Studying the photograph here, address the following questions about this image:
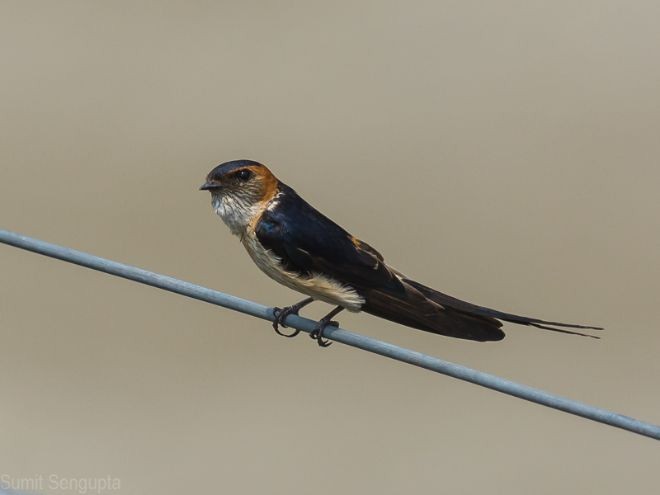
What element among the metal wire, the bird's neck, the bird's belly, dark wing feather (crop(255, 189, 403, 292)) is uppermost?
the bird's neck

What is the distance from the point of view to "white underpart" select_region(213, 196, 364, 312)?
11.7ft

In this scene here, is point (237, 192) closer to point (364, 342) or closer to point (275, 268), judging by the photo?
point (275, 268)

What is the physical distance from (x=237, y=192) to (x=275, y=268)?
11.4 inches

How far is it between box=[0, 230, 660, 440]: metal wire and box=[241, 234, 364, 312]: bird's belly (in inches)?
26.2

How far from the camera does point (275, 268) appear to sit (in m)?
3.59

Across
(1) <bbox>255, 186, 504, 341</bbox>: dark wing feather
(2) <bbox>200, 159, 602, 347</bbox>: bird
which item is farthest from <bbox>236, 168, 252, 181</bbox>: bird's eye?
(1) <bbox>255, 186, 504, 341</bbox>: dark wing feather

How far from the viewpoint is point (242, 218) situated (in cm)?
366

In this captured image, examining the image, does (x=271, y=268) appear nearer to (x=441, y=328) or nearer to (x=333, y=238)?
(x=333, y=238)

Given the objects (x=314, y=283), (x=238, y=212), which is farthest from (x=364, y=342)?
(x=238, y=212)

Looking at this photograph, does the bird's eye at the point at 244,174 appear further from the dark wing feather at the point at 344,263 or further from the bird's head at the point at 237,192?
the dark wing feather at the point at 344,263

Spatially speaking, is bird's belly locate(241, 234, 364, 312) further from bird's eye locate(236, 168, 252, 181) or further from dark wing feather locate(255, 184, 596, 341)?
bird's eye locate(236, 168, 252, 181)

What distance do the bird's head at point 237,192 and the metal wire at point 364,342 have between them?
87 cm

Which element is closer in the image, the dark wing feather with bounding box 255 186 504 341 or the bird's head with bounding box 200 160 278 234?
the dark wing feather with bounding box 255 186 504 341

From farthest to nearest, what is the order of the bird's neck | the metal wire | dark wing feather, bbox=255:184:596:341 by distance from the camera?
the bird's neck
dark wing feather, bbox=255:184:596:341
the metal wire
